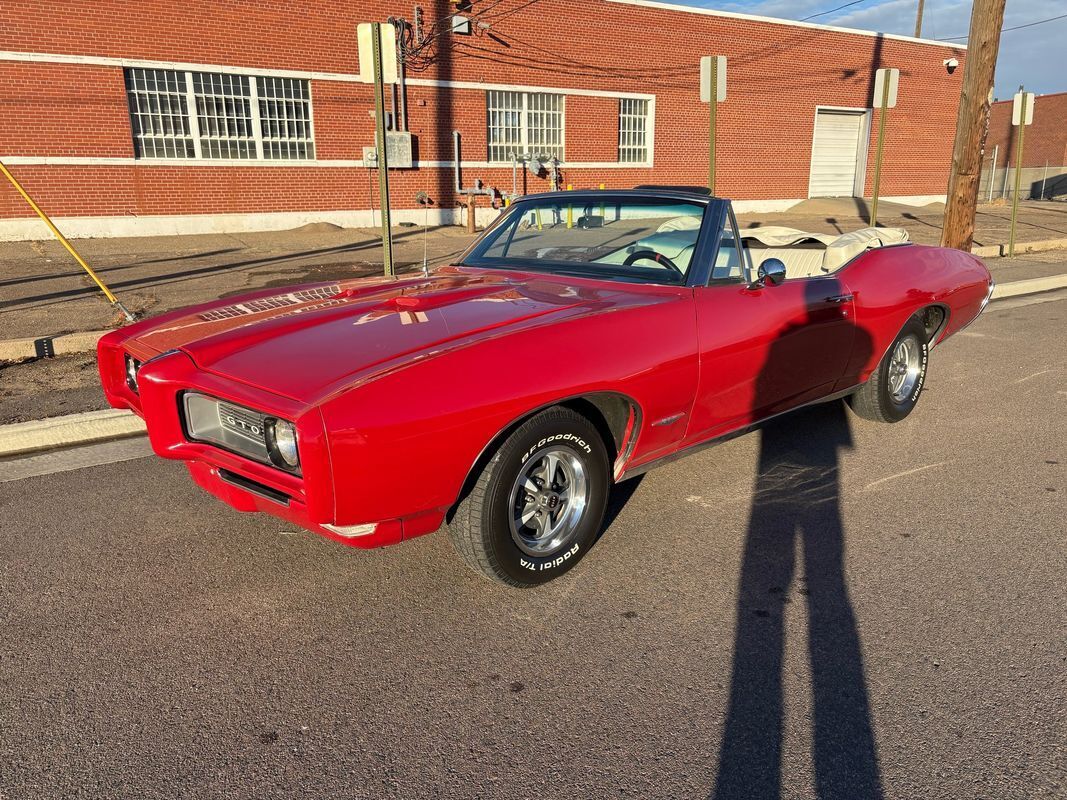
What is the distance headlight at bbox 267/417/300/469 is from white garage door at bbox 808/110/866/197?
87.8 ft

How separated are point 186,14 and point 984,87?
14.6 meters

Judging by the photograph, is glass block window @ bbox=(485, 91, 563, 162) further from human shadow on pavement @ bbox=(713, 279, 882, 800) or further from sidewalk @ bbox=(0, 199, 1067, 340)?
human shadow on pavement @ bbox=(713, 279, 882, 800)

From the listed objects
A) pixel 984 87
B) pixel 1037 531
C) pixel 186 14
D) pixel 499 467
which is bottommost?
pixel 1037 531

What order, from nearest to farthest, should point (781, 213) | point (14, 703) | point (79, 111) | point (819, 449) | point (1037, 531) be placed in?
point (14, 703) → point (1037, 531) → point (819, 449) → point (79, 111) → point (781, 213)

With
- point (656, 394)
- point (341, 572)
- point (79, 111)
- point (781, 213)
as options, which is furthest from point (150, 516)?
point (781, 213)

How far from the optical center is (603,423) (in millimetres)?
3338

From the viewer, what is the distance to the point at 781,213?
24.5 metres

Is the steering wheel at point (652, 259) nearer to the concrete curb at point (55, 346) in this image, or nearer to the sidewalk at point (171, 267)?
the concrete curb at point (55, 346)

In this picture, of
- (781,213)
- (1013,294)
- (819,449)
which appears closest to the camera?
(819,449)

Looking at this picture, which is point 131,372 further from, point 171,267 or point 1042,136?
point 1042,136

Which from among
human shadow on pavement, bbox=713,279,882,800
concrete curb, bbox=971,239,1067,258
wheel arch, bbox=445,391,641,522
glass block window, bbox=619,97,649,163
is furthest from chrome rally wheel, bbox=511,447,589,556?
glass block window, bbox=619,97,649,163

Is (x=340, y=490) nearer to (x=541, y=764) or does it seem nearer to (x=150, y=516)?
(x=541, y=764)

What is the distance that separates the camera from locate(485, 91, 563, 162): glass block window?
20.5 metres

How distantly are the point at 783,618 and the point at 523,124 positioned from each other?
772 inches
